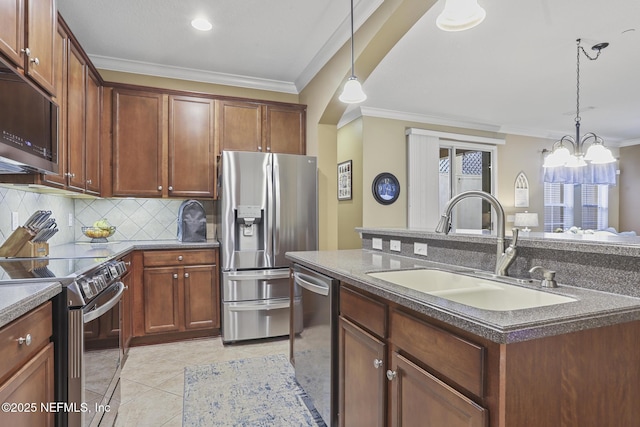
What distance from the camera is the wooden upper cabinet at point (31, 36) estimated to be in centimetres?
154

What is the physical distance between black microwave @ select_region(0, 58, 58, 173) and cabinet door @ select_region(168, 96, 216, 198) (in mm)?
1503

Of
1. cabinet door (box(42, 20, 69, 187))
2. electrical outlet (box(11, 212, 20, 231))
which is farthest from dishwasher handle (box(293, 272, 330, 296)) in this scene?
electrical outlet (box(11, 212, 20, 231))

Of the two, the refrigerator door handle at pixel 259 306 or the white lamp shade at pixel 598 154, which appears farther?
the white lamp shade at pixel 598 154

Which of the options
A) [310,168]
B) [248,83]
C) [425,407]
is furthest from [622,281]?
[248,83]

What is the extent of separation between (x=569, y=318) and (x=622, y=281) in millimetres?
401

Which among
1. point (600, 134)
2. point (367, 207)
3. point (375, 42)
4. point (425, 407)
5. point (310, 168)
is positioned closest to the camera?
point (425, 407)

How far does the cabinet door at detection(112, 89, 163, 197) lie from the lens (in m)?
3.35

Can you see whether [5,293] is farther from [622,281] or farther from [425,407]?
[622,281]

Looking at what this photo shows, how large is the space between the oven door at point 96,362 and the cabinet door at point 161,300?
3.53 feet

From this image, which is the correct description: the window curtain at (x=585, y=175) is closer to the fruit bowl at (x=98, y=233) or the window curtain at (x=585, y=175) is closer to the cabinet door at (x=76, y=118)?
the fruit bowl at (x=98, y=233)

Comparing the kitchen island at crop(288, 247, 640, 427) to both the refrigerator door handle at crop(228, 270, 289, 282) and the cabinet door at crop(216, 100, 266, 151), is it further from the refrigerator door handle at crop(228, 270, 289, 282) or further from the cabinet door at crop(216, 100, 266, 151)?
the cabinet door at crop(216, 100, 266, 151)

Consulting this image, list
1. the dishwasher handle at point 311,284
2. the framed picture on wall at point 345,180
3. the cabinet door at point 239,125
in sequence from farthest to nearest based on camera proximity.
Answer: the framed picture on wall at point 345,180 → the cabinet door at point 239,125 → the dishwasher handle at point 311,284

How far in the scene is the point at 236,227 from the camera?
3270mm

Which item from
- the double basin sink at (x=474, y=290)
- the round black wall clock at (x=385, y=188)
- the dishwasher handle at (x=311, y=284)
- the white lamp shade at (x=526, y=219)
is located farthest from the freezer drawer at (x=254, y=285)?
the white lamp shade at (x=526, y=219)
